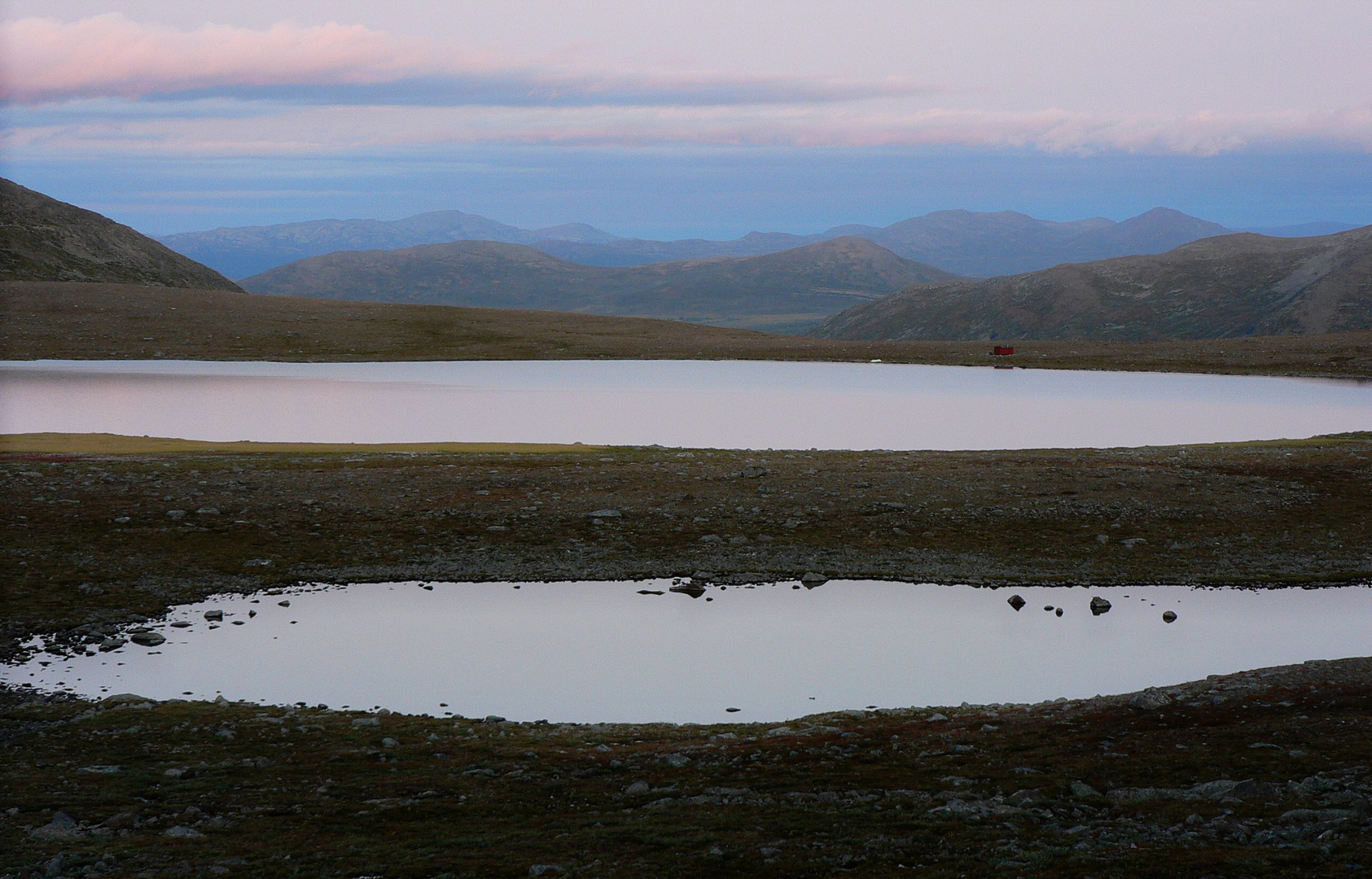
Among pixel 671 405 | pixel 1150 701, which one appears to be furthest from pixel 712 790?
pixel 671 405

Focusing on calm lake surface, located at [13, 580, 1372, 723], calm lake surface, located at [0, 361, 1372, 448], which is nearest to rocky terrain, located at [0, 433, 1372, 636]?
calm lake surface, located at [13, 580, 1372, 723]

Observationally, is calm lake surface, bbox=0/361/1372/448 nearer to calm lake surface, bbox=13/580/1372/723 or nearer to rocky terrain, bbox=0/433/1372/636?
rocky terrain, bbox=0/433/1372/636

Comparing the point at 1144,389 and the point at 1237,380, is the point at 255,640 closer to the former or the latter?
the point at 1144,389

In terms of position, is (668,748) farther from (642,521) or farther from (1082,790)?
(642,521)

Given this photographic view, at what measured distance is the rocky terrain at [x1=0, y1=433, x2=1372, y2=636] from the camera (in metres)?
33.6

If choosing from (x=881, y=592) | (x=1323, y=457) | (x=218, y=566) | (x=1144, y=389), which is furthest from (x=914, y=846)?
(x=1144, y=389)

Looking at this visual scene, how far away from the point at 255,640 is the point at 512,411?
154ft

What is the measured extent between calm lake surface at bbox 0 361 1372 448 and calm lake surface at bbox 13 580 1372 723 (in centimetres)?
2594

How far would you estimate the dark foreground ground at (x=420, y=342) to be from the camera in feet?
396

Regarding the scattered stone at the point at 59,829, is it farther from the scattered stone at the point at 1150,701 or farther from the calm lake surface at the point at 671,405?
the calm lake surface at the point at 671,405

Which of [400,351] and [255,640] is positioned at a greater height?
[400,351]

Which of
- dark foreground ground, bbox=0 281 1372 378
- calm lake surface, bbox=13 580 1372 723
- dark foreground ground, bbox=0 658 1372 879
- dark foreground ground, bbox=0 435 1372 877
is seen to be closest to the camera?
dark foreground ground, bbox=0 658 1372 879

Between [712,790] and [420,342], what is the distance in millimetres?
127638

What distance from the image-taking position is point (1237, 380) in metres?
104
